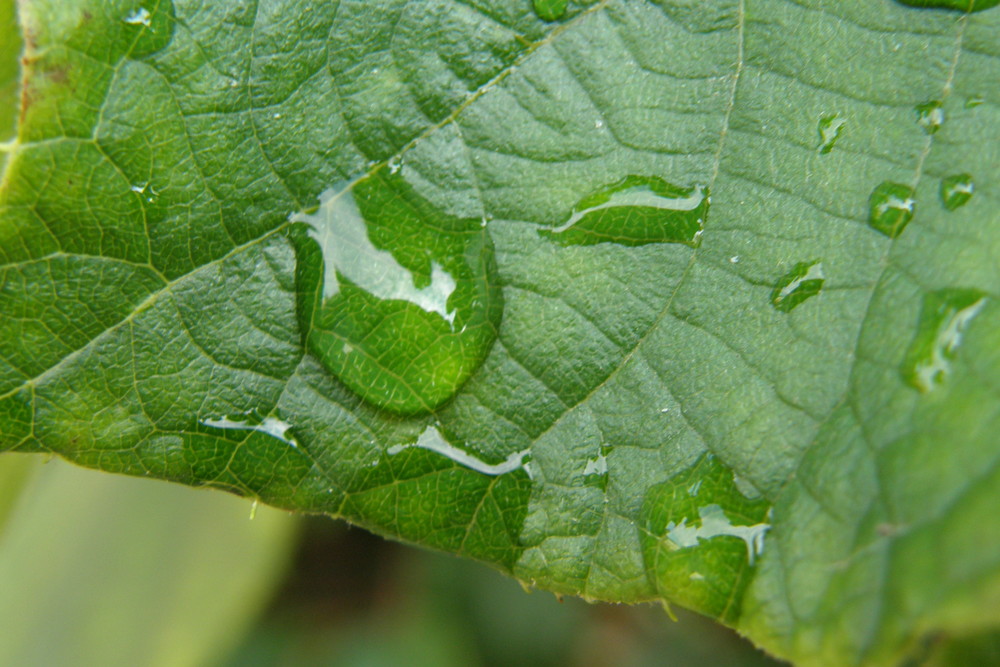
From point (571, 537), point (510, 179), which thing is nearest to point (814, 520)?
point (571, 537)

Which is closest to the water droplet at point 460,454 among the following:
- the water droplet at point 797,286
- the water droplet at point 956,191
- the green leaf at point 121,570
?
the water droplet at point 797,286

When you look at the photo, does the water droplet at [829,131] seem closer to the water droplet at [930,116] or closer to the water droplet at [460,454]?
the water droplet at [930,116]

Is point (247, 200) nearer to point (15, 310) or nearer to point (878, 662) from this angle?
point (15, 310)

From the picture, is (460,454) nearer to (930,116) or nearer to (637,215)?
(637,215)

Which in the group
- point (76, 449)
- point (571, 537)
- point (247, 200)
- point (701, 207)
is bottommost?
point (571, 537)

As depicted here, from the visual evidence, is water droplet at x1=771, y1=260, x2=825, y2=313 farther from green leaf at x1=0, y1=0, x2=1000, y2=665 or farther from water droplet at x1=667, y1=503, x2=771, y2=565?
water droplet at x1=667, y1=503, x2=771, y2=565

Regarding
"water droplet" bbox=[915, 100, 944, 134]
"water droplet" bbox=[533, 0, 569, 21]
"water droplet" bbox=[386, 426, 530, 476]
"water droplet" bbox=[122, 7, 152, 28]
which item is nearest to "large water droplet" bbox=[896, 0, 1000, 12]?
"water droplet" bbox=[915, 100, 944, 134]

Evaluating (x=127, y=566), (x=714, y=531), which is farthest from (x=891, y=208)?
(x=127, y=566)
